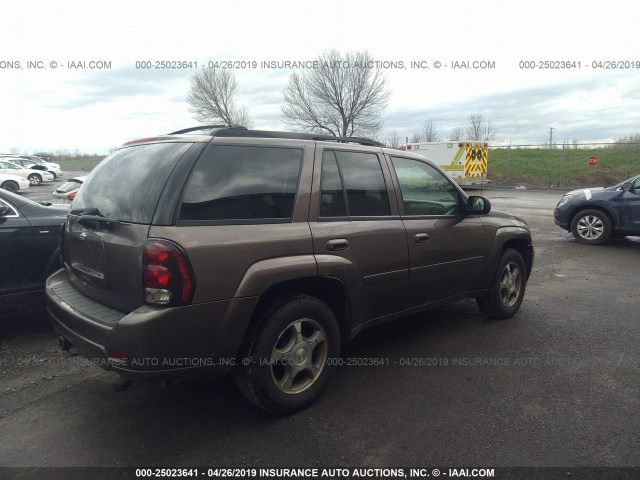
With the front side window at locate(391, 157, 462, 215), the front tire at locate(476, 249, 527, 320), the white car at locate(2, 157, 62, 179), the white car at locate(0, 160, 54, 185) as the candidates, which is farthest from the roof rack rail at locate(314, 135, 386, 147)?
the white car at locate(2, 157, 62, 179)

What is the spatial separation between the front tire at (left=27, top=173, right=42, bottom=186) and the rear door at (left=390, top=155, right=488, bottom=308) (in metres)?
31.6

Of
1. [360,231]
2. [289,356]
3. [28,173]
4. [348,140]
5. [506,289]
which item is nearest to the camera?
[289,356]

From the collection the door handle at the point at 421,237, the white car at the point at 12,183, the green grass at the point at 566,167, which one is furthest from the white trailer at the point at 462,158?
the white car at the point at 12,183

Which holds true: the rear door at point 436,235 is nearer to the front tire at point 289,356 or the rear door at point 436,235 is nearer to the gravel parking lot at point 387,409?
the gravel parking lot at point 387,409

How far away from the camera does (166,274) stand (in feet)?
7.95

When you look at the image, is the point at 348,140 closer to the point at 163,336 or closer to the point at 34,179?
the point at 163,336

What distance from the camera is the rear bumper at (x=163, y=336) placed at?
2.42 m

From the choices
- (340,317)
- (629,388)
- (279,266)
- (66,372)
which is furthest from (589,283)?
(66,372)

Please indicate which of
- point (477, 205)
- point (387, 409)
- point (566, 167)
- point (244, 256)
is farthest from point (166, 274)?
point (566, 167)

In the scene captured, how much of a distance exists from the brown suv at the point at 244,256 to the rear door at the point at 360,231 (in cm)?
1

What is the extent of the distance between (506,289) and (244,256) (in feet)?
11.0

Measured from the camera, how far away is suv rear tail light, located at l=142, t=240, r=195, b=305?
2.43 metres

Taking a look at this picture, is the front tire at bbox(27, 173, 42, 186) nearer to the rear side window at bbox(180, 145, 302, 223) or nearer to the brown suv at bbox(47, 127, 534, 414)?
the brown suv at bbox(47, 127, 534, 414)

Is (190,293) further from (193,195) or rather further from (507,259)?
(507,259)
